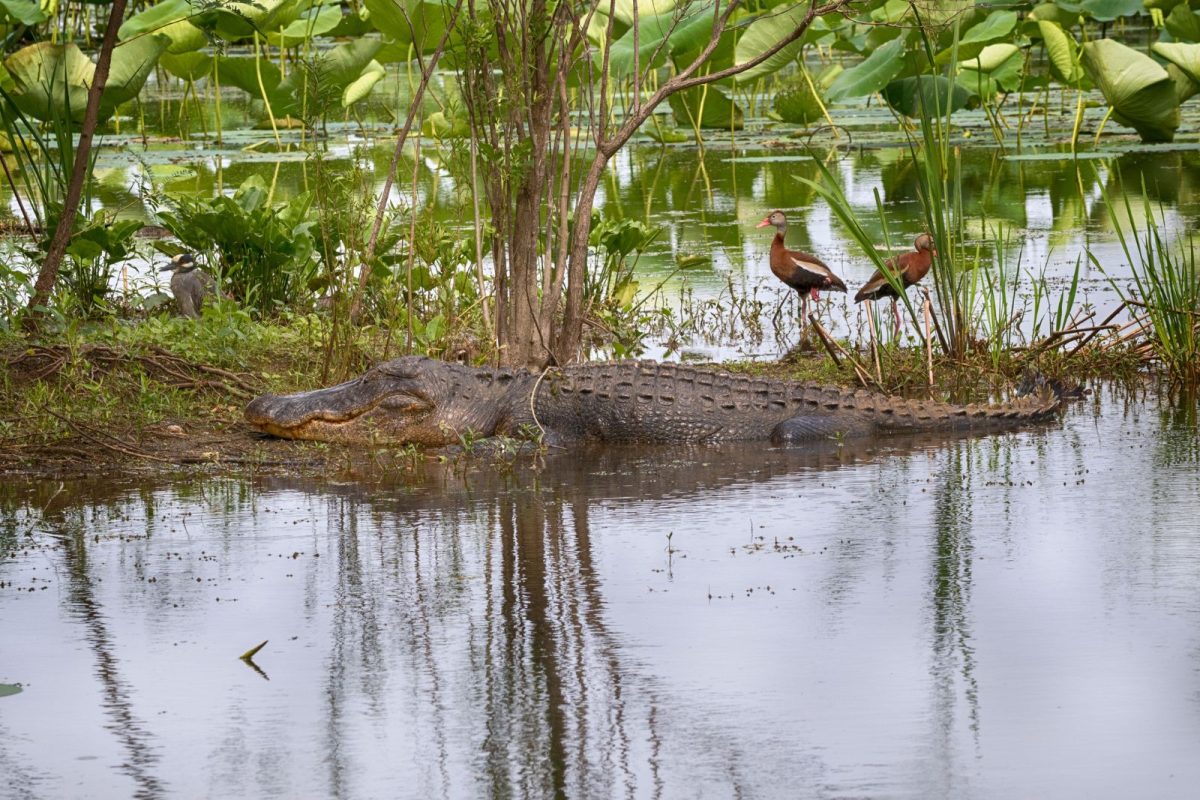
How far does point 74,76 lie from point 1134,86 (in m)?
8.36

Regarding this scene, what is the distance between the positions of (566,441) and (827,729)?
3.21 metres

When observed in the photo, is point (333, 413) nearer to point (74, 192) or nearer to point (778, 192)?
point (74, 192)

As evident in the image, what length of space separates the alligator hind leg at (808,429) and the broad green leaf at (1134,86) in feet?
25.8

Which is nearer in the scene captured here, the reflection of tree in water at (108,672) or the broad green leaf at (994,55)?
the reflection of tree in water at (108,672)

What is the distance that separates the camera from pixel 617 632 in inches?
153

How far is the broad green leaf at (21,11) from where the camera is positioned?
1523 centimetres

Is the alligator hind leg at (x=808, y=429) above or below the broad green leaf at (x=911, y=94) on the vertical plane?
below

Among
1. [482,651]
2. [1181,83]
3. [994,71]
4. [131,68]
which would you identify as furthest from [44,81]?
[1181,83]

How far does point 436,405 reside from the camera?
6.44 metres

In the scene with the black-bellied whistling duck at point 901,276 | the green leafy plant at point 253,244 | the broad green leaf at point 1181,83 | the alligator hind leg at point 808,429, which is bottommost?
the alligator hind leg at point 808,429

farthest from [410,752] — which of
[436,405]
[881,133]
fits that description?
[881,133]

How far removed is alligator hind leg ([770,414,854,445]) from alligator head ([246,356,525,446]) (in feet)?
3.52

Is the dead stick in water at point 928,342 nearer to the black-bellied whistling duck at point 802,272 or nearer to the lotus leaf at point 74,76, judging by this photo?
the black-bellied whistling duck at point 802,272

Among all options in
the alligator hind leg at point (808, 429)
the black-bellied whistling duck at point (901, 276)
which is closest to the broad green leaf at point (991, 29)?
the black-bellied whistling duck at point (901, 276)
